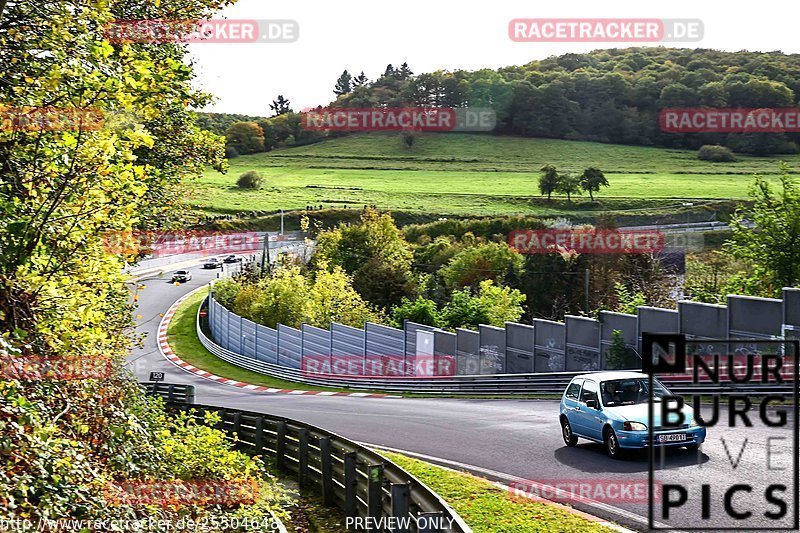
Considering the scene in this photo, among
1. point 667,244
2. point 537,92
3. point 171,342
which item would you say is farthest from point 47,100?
point 537,92

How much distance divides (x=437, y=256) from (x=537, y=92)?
83376mm

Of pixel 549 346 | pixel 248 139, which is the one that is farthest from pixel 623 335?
pixel 248 139

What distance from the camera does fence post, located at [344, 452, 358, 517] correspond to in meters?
13.7

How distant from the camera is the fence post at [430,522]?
29.6 feet

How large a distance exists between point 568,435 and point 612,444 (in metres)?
1.80

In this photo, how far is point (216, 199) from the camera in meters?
115

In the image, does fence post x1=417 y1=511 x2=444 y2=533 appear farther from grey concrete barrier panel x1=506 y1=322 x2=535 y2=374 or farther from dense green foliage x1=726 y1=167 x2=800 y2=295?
dense green foliage x1=726 y1=167 x2=800 y2=295

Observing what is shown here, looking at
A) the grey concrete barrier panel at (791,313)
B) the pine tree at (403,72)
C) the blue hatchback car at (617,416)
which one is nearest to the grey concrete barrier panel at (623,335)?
the grey concrete barrier panel at (791,313)

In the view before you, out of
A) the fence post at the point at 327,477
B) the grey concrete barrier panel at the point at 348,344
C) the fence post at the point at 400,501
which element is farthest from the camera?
the grey concrete barrier panel at the point at 348,344

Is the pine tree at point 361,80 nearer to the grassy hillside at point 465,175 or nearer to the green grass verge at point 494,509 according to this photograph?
the grassy hillside at point 465,175

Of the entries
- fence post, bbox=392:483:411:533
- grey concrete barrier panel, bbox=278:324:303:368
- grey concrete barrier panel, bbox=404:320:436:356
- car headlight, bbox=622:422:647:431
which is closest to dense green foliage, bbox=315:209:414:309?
grey concrete barrier panel, bbox=278:324:303:368

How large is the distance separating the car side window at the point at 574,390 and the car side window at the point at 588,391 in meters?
0.18

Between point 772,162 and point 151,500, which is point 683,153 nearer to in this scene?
point 772,162

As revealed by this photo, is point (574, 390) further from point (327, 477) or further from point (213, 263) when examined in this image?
point (213, 263)
